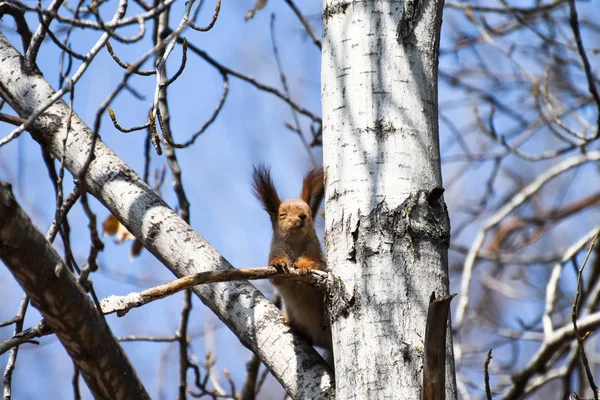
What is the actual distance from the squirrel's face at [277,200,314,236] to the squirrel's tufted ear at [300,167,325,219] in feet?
0.12

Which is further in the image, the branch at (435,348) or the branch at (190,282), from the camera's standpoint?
the branch at (190,282)

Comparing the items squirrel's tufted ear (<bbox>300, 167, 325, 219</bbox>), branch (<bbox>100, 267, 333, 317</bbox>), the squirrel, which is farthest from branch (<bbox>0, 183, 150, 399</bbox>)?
squirrel's tufted ear (<bbox>300, 167, 325, 219</bbox>)

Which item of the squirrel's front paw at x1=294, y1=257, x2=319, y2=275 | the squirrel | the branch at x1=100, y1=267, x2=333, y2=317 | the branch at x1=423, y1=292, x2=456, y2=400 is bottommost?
the branch at x1=423, y1=292, x2=456, y2=400

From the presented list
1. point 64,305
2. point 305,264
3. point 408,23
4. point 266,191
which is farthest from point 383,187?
point 266,191

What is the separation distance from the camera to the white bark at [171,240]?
76.4 inches

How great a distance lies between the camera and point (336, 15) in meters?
2.01

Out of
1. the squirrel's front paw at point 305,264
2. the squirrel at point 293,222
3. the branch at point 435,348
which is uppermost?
the squirrel at point 293,222

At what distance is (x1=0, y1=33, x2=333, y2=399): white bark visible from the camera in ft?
6.36

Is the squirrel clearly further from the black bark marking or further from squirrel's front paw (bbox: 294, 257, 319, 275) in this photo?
the black bark marking

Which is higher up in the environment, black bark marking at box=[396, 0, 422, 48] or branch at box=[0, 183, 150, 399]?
black bark marking at box=[396, 0, 422, 48]

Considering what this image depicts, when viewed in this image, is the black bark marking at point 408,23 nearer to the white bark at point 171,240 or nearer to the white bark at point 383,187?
the white bark at point 383,187

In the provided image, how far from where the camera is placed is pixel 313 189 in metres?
3.07

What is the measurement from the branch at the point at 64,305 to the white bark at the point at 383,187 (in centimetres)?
57

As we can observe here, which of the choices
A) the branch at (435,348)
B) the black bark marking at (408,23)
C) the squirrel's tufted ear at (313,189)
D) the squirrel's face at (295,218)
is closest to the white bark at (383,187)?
the black bark marking at (408,23)
